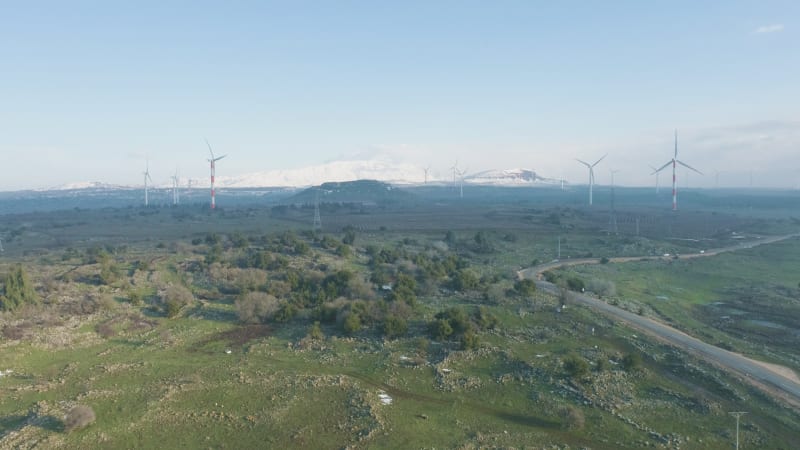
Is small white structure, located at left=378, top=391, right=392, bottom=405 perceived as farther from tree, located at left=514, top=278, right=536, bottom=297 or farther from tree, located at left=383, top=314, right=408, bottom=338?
tree, located at left=514, top=278, right=536, bottom=297

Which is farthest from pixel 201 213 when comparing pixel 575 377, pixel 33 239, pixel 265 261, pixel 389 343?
pixel 575 377

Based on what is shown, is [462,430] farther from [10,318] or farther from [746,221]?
[746,221]

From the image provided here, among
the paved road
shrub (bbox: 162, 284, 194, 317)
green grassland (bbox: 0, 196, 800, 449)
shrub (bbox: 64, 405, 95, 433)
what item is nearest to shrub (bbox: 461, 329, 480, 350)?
green grassland (bbox: 0, 196, 800, 449)

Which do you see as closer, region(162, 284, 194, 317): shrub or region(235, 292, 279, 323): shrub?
region(235, 292, 279, 323): shrub

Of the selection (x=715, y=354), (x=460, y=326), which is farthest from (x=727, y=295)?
(x=460, y=326)

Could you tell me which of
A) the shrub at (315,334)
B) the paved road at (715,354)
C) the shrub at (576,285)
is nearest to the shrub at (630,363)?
the paved road at (715,354)
